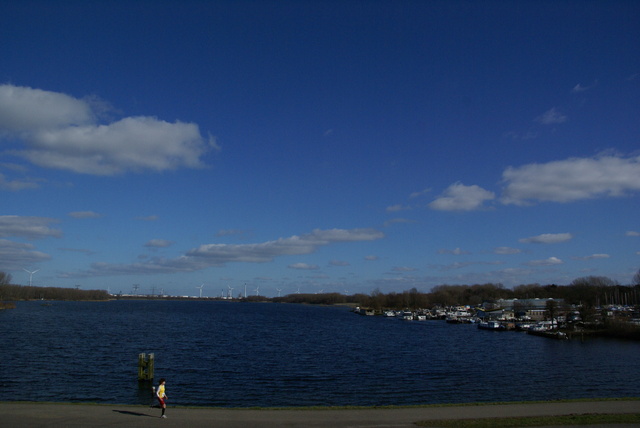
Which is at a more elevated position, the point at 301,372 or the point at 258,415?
the point at 258,415

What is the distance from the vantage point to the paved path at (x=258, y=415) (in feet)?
67.4

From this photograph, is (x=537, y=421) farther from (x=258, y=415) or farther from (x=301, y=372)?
(x=301, y=372)

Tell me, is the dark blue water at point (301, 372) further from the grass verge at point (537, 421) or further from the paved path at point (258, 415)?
the grass verge at point (537, 421)

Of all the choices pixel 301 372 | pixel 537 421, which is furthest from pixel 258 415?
pixel 301 372

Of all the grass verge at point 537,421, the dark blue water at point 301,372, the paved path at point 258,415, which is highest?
the grass verge at point 537,421

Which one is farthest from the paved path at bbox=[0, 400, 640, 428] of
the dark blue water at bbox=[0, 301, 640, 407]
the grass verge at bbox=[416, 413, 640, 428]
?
the dark blue water at bbox=[0, 301, 640, 407]

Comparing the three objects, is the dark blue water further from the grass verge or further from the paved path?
the grass verge

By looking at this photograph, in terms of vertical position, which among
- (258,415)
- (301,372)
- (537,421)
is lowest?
(301,372)

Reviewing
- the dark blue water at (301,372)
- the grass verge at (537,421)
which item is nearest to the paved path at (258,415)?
the grass verge at (537,421)

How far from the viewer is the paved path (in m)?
20.5

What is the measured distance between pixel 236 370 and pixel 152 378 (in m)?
9.39

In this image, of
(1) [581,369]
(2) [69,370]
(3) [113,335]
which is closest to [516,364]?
(1) [581,369]

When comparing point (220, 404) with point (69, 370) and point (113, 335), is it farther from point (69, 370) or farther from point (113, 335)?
point (113, 335)

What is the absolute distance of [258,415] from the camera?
22594mm
